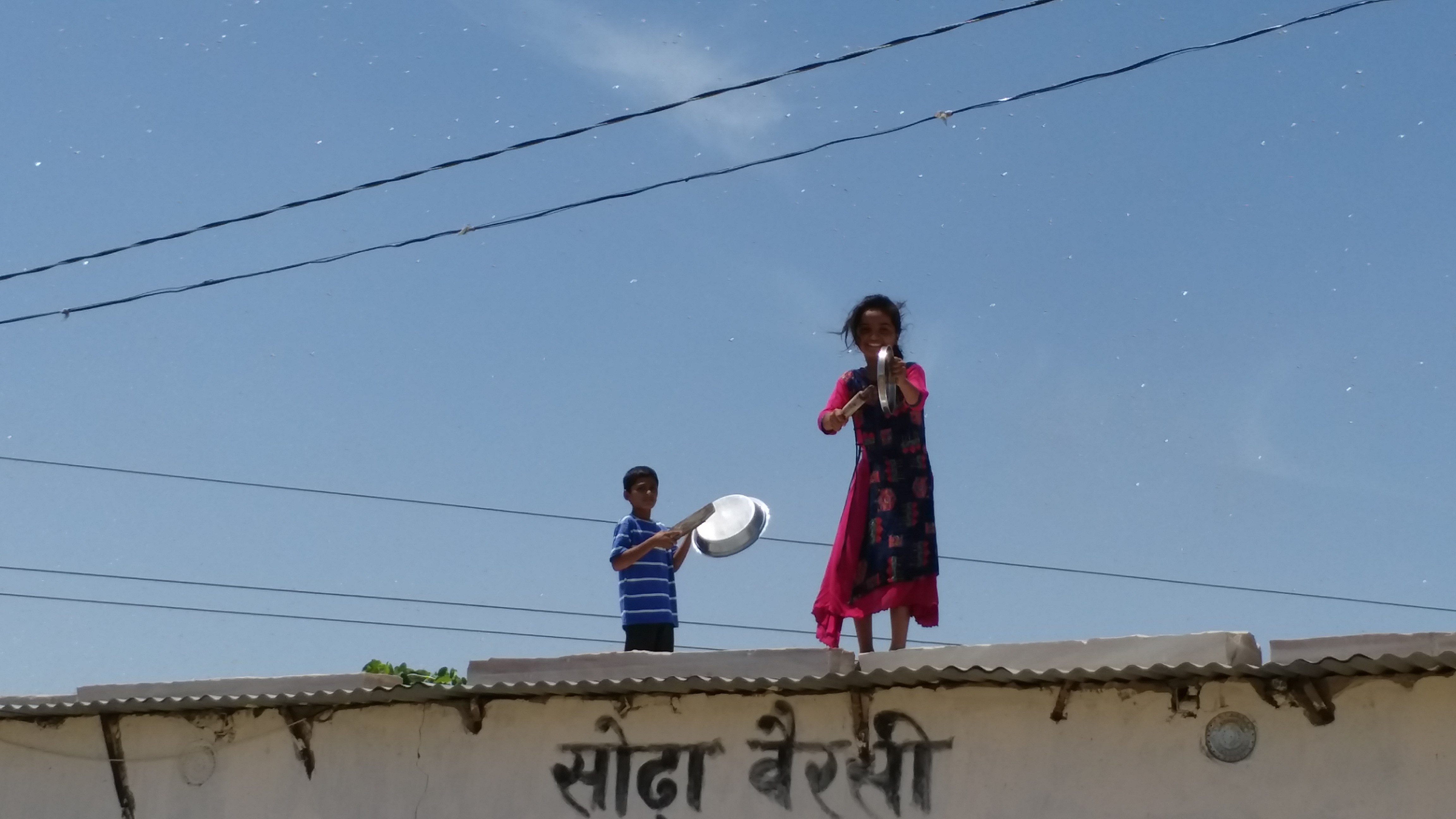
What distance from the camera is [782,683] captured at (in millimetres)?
6406

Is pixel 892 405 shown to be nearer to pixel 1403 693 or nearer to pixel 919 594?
pixel 919 594

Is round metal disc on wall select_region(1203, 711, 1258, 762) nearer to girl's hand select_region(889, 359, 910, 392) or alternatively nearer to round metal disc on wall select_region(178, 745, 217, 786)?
girl's hand select_region(889, 359, 910, 392)

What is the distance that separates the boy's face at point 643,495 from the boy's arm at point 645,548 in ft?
0.87

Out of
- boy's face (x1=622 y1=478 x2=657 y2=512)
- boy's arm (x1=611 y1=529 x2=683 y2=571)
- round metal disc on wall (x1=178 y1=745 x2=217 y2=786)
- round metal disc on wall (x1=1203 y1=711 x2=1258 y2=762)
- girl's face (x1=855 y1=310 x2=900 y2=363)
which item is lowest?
round metal disc on wall (x1=1203 y1=711 x2=1258 y2=762)

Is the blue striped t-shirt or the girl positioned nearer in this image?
the girl

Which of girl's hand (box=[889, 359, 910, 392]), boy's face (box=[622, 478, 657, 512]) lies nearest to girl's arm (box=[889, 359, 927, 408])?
girl's hand (box=[889, 359, 910, 392])

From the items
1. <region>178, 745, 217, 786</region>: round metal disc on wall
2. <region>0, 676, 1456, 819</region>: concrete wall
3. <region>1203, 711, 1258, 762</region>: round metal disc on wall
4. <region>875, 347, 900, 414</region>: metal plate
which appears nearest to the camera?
<region>0, 676, 1456, 819</region>: concrete wall

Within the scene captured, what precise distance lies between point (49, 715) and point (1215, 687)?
→ 5507 mm

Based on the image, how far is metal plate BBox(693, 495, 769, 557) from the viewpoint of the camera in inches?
306

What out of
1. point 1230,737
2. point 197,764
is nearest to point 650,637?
point 197,764

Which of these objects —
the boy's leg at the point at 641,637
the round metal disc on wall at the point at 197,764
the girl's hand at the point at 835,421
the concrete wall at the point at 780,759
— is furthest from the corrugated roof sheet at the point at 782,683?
the girl's hand at the point at 835,421

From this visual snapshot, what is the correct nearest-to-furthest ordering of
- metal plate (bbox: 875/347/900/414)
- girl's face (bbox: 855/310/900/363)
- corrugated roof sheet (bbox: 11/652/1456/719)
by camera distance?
corrugated roof sheet (bbox: 11/652/1456/719) → metal plate (bbox: 875/347/900/414) → girl's face (bbox: 855/310/900/363)

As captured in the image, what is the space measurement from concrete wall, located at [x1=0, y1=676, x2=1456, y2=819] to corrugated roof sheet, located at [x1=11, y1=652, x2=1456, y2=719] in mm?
98

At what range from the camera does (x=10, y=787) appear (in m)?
8.21
